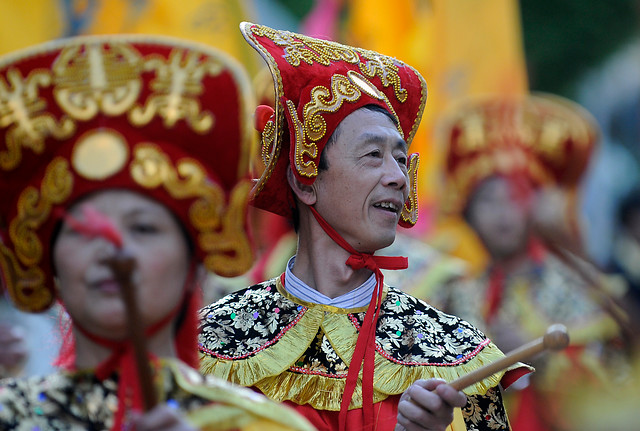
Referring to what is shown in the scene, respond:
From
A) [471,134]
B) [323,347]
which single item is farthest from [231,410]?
[471,134]

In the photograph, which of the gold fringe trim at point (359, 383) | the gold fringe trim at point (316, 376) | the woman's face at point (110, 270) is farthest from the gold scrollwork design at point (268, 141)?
the woman's face at point (110, 270)

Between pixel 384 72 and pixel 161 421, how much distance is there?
192 cm

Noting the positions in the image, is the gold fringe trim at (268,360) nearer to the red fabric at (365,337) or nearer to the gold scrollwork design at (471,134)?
the red fabric at (365,337)

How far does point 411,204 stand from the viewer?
3854 mm

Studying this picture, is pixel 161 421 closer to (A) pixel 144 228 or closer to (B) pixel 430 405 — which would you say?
(A) pixel 144 228

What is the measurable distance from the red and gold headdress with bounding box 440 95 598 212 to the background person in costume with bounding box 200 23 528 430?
220 inches

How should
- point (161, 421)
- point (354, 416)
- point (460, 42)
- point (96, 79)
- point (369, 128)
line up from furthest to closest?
point (460, 42)
point (369, 128)
point (354, 416)
point (96, 79)
point (161, 421)

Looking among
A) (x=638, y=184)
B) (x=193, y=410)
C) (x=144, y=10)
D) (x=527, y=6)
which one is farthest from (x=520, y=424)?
(x=527, y=6)

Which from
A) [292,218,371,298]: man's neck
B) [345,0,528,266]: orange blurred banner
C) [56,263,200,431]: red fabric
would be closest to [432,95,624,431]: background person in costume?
[345,0,528,266]: orange blurred banner

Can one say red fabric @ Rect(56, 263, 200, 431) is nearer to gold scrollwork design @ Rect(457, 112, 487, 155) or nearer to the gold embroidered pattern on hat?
the gold embroidered pattern on hat

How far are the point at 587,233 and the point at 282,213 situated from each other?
33.0 feet

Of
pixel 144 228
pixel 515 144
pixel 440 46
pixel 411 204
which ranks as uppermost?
pixel 144 228

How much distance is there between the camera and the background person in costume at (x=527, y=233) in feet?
27.5

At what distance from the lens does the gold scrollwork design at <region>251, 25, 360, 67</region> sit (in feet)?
12.4
